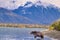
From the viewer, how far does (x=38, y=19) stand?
9.91 feet

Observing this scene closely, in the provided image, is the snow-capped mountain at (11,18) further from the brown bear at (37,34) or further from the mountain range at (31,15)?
the brown bear at (37,34)

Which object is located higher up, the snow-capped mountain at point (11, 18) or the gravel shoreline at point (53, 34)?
the snow-capped mountain at point (11, 18)

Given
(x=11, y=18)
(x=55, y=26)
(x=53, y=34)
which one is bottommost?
(x=53, y=34)

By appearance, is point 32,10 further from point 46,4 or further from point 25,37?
point 25,37

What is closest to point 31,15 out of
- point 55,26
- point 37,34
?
point 37,34

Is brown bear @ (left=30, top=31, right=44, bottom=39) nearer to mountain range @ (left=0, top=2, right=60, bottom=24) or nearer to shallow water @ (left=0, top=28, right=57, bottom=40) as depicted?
shallow water @ (left=0, top=28, right=57, bottom=40)

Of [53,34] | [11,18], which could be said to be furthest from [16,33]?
[53,34]

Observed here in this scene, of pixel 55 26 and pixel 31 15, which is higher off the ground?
pixel 31 15

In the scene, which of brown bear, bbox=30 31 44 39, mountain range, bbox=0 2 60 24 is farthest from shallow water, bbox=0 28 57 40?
mountain range, bbox=0 2 60 24

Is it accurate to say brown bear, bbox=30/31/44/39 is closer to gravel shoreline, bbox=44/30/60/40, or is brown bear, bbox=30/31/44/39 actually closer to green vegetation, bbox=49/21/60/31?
gravel shoreline, bbox=44/30/60/40

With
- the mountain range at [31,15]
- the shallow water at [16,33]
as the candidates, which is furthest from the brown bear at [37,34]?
the mountain range at [31,15]

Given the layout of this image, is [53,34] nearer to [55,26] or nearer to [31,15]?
[55,26]

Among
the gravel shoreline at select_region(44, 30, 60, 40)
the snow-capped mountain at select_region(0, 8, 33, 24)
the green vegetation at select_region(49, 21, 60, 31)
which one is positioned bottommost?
the gravel shoreline at select_region(44, 30, 60, 40)

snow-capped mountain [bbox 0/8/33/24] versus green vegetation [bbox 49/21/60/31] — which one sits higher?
snow-capped mountain [bbox 0/8/33/24]
